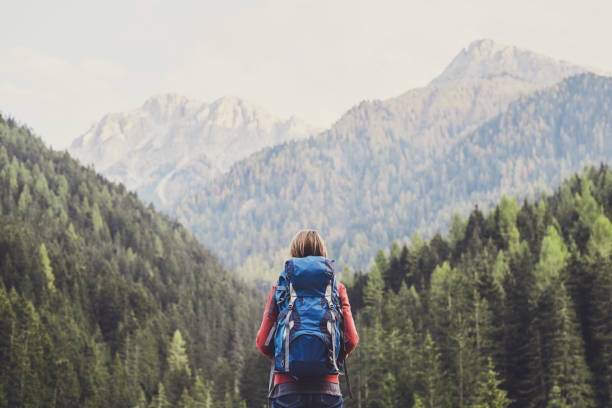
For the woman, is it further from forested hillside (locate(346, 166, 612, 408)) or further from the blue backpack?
forested hillside (locate(346, 166, 612, 408))

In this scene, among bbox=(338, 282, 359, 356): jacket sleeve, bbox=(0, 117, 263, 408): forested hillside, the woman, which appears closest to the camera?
the woman

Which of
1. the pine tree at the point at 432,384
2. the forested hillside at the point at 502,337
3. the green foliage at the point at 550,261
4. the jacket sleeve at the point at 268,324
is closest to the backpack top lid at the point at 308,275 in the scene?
the jacket sleeve at the point at 268,324

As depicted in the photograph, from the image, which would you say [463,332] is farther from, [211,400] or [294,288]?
[294,288]

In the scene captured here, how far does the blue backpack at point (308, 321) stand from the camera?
7328mm

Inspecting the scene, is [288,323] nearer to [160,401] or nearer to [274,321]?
[274,321]

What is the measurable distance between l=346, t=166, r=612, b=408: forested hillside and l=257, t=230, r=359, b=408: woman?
3703 centimetres

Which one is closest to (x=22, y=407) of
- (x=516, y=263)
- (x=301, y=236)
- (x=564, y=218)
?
(x=516, y=263)

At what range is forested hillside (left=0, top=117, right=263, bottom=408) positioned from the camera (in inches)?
3108

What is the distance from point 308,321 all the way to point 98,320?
419ft

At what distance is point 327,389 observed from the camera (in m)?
7.50

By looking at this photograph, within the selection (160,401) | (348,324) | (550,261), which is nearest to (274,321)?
(348,324)

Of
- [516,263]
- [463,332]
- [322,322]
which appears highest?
[516,263]

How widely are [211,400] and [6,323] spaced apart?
29.8 meters

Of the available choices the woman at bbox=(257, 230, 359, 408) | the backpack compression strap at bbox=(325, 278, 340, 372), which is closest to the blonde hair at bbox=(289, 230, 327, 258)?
the woman at bbox=(257, 230, 359, 408)
